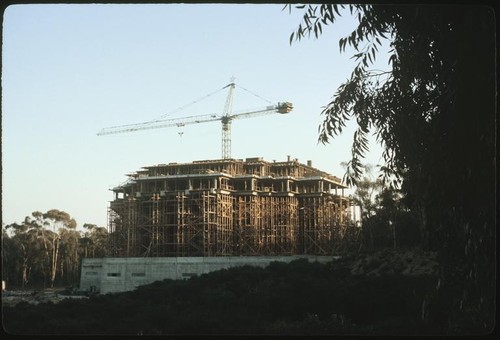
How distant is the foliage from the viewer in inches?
532

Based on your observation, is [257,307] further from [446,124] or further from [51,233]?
[51,233]

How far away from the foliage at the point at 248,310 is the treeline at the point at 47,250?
26780 millimetres

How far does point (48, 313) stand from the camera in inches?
654

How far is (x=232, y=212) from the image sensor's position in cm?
5578

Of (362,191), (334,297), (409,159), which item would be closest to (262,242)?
(362,191)

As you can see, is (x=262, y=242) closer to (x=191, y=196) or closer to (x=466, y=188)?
(x=191, y=196)

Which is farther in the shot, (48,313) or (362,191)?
(362,191)

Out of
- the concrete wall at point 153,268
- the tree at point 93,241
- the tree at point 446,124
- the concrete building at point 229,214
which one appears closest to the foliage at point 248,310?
the tree at point 446,124

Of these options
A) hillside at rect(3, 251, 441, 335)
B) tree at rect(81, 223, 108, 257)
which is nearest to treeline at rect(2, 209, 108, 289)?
tree at rect(81, 223, 108, 257)

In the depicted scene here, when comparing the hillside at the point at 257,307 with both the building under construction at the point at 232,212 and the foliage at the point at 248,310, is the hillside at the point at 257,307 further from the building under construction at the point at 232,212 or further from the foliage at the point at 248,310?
the building under construction at the point at 232,212

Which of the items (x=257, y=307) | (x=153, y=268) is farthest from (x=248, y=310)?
(x=153, y=268)

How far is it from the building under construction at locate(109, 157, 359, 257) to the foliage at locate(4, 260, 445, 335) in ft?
93.2

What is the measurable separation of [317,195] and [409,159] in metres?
49.7

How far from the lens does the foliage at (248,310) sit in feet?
44.3
